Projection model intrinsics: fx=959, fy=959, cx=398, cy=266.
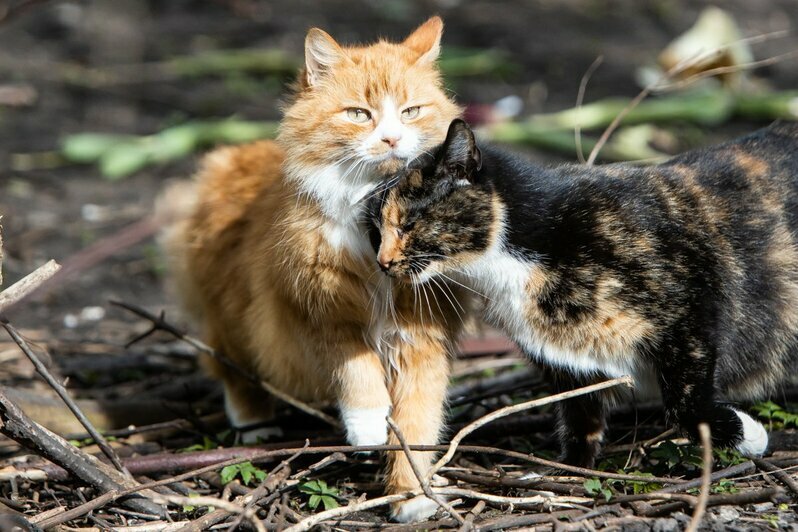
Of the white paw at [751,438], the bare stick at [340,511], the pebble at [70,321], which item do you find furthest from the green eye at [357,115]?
the pebble at [70,321]

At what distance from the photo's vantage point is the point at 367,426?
3971 mm

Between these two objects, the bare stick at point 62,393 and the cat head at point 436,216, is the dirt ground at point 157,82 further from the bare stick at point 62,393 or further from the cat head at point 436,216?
the cat head at point 436,216

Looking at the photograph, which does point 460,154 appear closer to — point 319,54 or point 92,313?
point 319,54

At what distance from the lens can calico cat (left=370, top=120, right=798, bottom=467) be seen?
3.63 m

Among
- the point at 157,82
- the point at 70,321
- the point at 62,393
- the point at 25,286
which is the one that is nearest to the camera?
the point at 25,286

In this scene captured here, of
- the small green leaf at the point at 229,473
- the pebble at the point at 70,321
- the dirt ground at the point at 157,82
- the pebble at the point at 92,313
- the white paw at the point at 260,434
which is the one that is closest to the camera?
the small green leaf at the point at 229,473

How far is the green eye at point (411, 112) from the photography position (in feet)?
12.9

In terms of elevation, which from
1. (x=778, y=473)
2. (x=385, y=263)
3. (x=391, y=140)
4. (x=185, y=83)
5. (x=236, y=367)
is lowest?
(x=778, y=473)

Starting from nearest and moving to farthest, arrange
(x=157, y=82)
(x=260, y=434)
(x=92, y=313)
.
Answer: (x=260, y=434) < (x=92, y=313) < (x=157, y=82)

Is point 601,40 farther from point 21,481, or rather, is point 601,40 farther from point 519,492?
point 21,481

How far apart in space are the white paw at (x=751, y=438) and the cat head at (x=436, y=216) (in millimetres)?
1217

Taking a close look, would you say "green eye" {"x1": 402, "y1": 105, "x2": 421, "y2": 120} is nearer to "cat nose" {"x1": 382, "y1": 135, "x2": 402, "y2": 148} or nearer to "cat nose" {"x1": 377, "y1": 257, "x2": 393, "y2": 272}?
"cat nose" {"x1": 382, "y1": 135, "x2": 402, "y2": 148}

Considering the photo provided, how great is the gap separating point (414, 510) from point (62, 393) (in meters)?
1.46

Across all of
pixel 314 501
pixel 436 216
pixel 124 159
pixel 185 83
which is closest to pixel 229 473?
pixel 314 501
